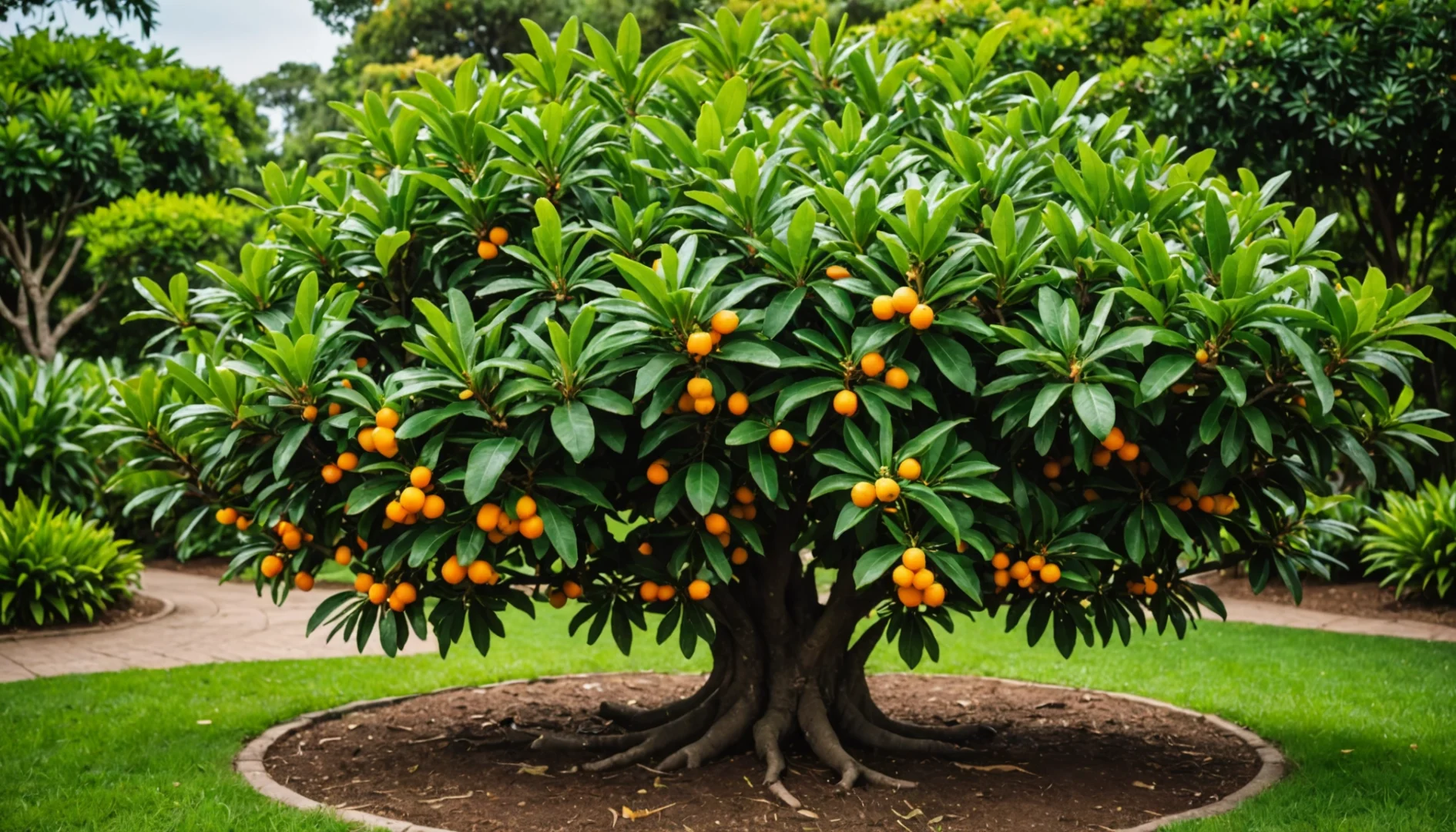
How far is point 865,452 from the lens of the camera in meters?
3.04

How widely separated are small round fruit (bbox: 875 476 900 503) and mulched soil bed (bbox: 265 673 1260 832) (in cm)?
130

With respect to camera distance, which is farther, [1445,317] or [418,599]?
[418,599]

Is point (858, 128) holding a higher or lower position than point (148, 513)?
higher

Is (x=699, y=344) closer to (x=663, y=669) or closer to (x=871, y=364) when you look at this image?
(x=871, y=364)

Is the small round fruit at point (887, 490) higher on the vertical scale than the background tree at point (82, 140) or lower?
lower

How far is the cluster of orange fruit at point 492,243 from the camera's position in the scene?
3.61 metres

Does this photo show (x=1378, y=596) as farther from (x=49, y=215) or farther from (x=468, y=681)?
(x=49, y=215)

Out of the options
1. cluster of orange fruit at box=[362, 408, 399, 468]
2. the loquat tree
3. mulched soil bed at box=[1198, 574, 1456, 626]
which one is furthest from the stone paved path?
mulched soil bed at box=[1198, 574, 1456, 626]

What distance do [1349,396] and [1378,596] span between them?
24.0 feet

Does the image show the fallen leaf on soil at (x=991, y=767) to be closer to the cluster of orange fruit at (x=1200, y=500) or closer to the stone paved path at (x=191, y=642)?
the cluster of orange fruit at (x=1200, y=500)

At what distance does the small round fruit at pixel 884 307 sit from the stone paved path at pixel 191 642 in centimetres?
478

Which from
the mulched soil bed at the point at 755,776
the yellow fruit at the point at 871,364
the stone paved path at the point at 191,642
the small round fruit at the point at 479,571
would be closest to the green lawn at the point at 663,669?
the mulched soil bed at the point at 755,776

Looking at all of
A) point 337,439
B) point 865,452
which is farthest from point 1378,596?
point 337,439

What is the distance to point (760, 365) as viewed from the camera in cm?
330
